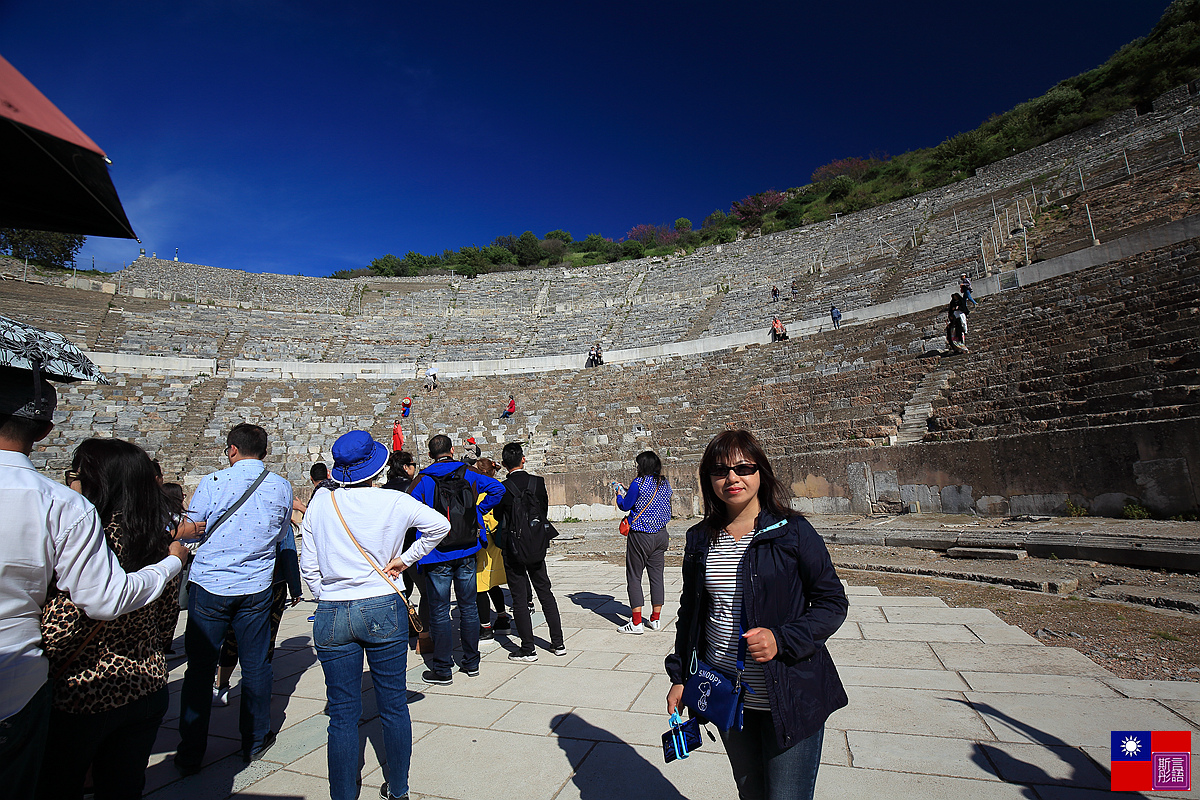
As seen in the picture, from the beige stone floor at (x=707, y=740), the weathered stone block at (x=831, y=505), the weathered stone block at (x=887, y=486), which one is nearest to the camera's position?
the beige stone floor at (x=707, y=740)

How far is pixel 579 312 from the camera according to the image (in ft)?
105

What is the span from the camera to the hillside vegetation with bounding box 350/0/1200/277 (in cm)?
2781

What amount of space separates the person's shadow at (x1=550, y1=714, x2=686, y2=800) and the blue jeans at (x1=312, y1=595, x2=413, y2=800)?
0.92 meters

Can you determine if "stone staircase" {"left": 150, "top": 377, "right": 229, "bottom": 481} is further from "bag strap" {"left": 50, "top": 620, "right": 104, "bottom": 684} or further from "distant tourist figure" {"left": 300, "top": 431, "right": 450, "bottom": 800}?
"bag strap" {"left": 50, "top": 620, "right": 104, "bottom": 684}

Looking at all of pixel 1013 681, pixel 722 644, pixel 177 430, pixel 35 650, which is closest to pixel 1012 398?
pixel 1013 681

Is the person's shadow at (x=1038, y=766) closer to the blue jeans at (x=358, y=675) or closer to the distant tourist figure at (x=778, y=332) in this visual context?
the blue jeans at (x=358, y=675)

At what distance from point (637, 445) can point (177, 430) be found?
1610cm

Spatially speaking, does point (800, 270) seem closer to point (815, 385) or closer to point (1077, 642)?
point (815, 385)

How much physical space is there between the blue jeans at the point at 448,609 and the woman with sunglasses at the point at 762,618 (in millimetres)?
2856

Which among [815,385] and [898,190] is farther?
[898,190]

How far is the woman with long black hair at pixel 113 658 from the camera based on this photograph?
1.92m

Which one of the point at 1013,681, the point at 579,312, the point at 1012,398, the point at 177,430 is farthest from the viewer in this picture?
the point at 579,312

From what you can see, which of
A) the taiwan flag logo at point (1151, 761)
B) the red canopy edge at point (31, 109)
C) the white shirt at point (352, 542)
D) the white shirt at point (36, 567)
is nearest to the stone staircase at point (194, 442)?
the white shirt at point (352, 542)

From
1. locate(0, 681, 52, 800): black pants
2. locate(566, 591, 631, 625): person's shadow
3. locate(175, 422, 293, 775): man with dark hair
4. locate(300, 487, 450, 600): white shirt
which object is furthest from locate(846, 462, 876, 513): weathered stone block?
locate(0, 681, 52, 800): black pants
